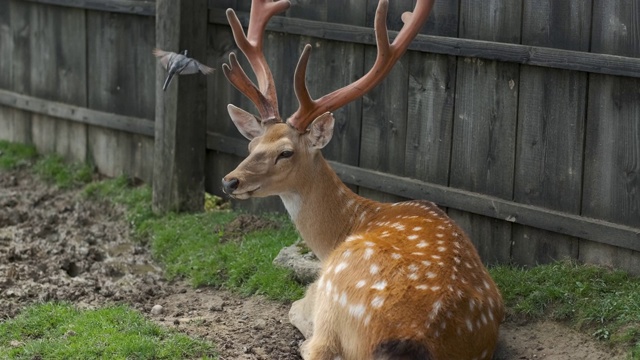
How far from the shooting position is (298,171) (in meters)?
6.42

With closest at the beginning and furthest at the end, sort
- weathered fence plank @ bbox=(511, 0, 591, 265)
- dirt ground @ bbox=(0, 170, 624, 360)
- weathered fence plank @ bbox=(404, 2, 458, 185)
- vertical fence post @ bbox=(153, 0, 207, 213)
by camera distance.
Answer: dirt ground @ bbox=(0, 170, 624, 360), weathered fence plank @ bbox=(511, 0, 591, 265), weathered fence plank @ bbox=(404, 2, 458, 185), vertical fence post @ bbox=(153, 0, 207, 213)

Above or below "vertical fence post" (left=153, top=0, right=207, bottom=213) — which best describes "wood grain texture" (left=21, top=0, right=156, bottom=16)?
above

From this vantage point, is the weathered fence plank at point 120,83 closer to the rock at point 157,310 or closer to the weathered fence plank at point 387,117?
the weathered fence plank at point 387,117

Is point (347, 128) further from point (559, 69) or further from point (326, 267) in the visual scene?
point (326, 267)

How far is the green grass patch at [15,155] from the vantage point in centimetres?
1029

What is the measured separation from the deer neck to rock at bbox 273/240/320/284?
0.52 m

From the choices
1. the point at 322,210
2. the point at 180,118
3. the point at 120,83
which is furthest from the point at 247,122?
the point at 120,83

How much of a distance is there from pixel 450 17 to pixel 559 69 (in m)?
0.87

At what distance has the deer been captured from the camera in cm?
516

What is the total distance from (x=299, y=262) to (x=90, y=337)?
4.60 ft

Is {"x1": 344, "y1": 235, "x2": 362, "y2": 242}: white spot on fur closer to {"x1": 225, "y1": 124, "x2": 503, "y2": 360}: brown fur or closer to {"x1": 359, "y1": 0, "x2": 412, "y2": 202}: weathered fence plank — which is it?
{"x1": 225, "y1": 124, "x2": 503, "y2": 360}: brown fur

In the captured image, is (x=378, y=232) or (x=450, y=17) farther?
(x=450, y=17)

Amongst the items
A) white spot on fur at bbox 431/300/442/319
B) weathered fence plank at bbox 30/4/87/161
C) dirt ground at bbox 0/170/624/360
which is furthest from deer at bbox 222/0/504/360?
weathered fence plank at bbox 30/4/87/161

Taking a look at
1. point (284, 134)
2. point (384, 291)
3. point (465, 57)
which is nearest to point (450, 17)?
point (465, 57)
